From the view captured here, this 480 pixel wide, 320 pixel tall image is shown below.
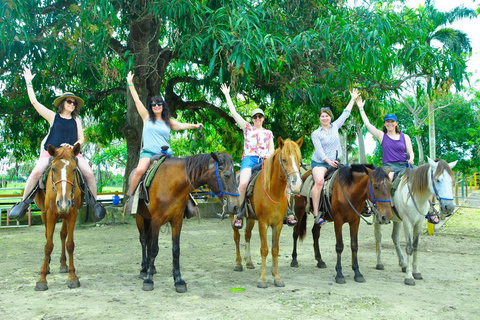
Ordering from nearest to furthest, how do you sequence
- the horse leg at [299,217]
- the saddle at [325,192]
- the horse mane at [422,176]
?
the horse mane at [422,176]
the saddle at [325,192]
the horse leg at [299,217]

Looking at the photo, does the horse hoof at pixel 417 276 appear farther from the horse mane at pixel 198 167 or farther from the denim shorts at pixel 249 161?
the horse mane at pixel 198 167

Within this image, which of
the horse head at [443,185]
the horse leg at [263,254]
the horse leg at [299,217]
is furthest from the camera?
the horse leg at [299,217]

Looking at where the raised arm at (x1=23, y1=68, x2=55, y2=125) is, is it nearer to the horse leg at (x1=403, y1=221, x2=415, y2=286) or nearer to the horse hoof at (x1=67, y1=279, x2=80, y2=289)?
the horse hoof at (x1=67, y1=279, x2=80, y2=289)

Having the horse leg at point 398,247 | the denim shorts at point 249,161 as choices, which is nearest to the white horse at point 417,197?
the horse leg at point 398,247

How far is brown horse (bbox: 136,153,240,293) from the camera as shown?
529 cm

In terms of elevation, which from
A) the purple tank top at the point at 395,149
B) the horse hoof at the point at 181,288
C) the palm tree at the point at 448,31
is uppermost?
the palm tree at the point at 448,31

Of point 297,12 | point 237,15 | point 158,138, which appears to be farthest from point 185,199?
point 297,12

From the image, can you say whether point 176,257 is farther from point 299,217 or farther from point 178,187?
point 299,217

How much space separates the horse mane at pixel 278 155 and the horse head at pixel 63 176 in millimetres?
2632

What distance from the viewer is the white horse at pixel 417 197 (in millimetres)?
5855

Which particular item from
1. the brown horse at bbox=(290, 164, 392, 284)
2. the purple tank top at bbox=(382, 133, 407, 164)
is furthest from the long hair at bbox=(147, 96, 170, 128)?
the purple tank top at bbox=(382, 133, 407, 164)

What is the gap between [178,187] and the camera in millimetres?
5543

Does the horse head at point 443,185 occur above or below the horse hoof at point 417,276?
above

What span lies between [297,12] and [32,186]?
7.31 metres
